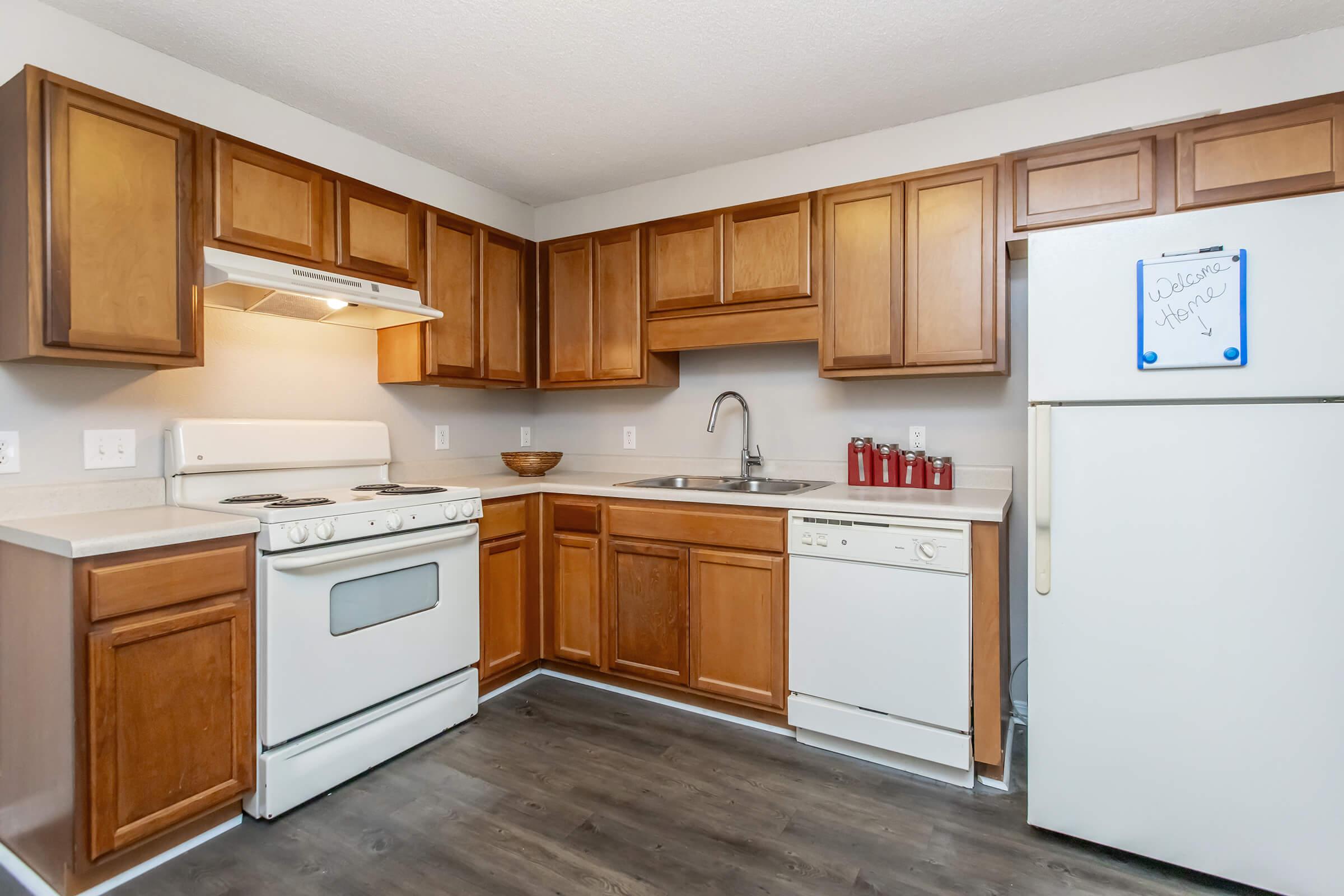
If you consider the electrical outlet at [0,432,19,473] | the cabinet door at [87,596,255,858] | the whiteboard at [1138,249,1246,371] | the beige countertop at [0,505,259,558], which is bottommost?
the cabinet door at [87,596,255,858]

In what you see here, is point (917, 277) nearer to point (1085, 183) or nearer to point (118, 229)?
point (1085, 183)

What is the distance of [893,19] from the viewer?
6.68ft

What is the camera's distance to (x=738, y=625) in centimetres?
261

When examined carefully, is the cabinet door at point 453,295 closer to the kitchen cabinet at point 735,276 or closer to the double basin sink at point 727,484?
the kitchen cabinet at point 735,276

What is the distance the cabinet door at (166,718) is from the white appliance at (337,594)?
0.07m

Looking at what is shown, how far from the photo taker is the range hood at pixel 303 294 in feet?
6.82

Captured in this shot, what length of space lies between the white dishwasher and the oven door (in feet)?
4.37

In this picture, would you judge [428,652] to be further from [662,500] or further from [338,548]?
[662,500]

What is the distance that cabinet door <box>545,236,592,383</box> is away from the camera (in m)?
3.40

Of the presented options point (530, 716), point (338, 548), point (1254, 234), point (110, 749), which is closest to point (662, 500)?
point (530, 716)

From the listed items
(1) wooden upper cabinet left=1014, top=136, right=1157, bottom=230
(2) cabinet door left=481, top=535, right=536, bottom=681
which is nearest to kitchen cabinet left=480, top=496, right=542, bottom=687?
(2) cabinet door left=481, top=535, right=536, bottom=681

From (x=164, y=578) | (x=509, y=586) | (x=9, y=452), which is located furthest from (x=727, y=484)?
(x=9, y=452)

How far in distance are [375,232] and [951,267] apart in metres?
2.33

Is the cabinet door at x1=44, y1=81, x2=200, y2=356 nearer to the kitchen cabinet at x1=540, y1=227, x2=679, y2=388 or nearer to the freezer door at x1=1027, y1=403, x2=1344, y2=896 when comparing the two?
the kitchen cabinet at x1=540, y1=227, x2=679, y2=388
